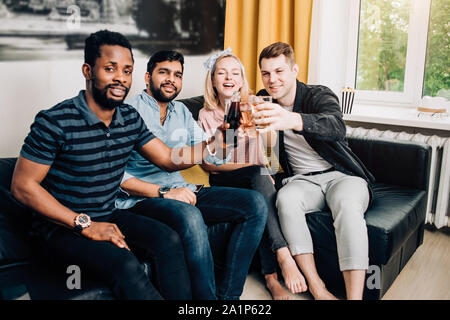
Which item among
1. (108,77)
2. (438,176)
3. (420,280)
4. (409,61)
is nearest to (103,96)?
(108,77)

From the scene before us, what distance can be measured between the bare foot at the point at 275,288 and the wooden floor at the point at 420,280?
1.6 inches

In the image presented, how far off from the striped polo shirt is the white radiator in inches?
61.5

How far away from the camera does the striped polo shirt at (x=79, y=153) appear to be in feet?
4.65

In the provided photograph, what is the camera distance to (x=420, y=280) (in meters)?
2.08

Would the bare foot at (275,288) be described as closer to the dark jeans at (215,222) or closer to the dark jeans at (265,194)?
the dark jeans at (265,194)

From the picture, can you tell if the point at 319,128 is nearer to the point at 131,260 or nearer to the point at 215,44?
the point at 131,260

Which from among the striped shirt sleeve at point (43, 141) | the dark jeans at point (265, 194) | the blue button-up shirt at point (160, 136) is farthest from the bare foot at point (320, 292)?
the striped shirt sleeve at point (43, 141)

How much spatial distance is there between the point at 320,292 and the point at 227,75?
120 cm

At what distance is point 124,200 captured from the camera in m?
1.78

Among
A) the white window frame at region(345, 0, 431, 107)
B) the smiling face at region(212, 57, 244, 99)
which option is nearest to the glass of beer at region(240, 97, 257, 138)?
the smiling face at region(212, 57, 244, 99)

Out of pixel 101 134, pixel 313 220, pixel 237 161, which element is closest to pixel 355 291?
pixel 313 220

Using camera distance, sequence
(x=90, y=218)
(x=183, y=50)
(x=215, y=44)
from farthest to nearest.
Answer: (x=215, y=44) < (x=183, y=50) < (x=90, y=218)

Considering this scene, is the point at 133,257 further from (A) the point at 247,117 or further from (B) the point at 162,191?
(A) the point at 247,117
